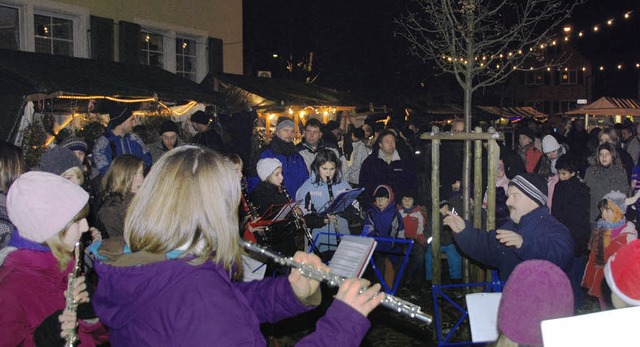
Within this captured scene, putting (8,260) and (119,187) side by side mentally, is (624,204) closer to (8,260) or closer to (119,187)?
(119,187)

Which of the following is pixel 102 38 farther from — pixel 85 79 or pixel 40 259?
pixel 40 259

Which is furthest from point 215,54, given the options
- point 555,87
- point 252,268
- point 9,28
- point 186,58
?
point 555,87

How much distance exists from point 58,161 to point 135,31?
9.06 metres

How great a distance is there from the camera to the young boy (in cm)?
748

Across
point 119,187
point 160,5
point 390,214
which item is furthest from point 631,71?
point 119,187

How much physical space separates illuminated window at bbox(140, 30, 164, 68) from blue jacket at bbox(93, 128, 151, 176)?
20.4 feet

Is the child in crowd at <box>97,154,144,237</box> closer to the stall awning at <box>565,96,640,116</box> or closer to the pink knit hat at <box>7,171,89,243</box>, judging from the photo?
Answer: the pink knit hat at <box>7,171,89,243</box>

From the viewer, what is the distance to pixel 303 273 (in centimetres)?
257

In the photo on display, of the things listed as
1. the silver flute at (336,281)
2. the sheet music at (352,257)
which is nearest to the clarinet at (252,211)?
the sheet music at (352,257)

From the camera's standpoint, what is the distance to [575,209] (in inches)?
301

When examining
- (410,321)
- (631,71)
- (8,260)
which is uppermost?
(631,71)

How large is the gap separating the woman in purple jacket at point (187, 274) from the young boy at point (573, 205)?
5.88 metres

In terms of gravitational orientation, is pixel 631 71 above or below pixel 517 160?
above

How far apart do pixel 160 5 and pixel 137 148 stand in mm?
7119
